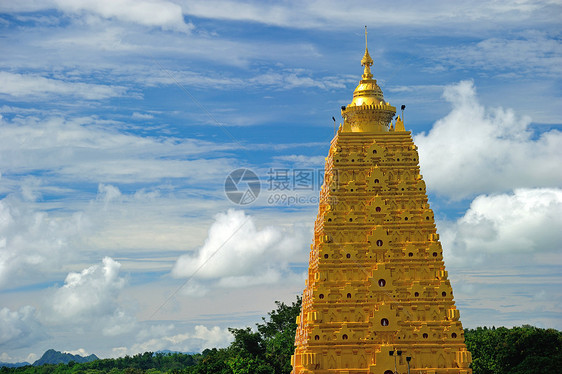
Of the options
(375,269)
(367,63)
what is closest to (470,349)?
(375,269)

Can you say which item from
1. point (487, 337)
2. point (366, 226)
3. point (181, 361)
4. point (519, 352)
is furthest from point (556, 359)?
point (181, 361)

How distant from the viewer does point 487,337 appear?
89.4 meters

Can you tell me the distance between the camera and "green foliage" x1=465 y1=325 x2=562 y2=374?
247 feet

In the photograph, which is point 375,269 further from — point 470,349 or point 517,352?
point 470,349

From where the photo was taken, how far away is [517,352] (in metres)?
81.9

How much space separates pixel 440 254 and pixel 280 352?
118 feet

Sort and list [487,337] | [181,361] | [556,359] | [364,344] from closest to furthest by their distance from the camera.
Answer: [364,344], [556,359], [487,337], [181,361]

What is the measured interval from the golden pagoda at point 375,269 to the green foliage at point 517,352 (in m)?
20.0

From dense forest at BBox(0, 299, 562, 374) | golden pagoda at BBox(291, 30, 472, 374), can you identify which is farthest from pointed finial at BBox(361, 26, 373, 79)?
dense forest at BBox(0, 299, 562, 374)

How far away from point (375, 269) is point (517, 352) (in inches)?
1137

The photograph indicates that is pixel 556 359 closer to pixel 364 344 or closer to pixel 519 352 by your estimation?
pixel 519 352


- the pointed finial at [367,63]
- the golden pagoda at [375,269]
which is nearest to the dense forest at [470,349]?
the golden pagoda at [375,269]

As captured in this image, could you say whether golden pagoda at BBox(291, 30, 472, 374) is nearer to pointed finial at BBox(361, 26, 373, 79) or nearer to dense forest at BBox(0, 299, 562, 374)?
pointed finial at BBox(361, 26, 373, 79)

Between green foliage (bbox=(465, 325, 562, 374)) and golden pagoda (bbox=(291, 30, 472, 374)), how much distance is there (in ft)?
65.8
